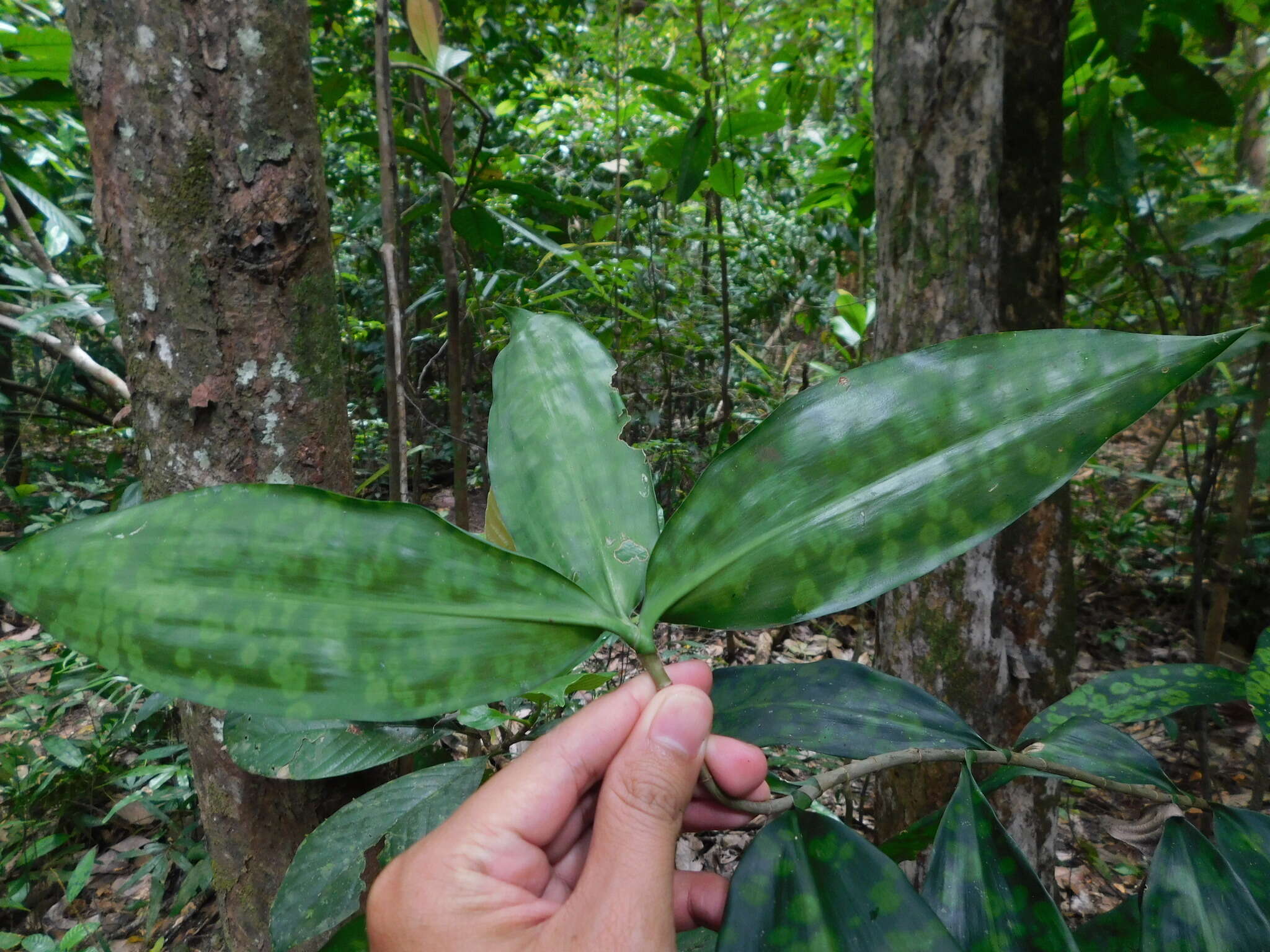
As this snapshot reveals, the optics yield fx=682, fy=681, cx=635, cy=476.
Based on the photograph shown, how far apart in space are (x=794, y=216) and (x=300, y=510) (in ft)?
8.61

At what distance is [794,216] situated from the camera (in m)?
2.69

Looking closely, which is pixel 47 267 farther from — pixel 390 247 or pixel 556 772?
pixel 556 772

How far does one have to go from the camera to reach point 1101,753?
0.54 meters

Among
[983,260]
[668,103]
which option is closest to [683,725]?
[983,260]

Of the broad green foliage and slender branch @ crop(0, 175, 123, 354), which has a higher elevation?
slender branch @ crop(0, 175, 123, 354)

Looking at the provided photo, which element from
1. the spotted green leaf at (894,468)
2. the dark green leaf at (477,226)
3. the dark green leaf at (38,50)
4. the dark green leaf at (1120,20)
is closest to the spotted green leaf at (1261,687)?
the spotted green leaf at (894,468)

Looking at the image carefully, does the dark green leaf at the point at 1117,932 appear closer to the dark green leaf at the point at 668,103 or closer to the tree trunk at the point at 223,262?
the tree trunk at the point at 223,262

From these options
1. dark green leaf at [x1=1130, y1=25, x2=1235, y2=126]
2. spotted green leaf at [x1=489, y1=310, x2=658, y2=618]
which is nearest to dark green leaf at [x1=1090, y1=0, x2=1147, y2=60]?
dark green leaf at [x1=1130, y1=25, x2=1235, y2=126]

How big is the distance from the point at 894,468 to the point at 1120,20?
2.93ft

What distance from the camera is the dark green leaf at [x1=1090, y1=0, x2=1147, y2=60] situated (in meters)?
0.89

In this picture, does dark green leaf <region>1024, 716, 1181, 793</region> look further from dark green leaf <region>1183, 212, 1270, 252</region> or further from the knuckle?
dark green leaf <region>1183, 212, 1270, 252</region>

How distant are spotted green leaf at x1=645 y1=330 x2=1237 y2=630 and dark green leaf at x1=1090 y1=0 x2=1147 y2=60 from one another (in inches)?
30.5

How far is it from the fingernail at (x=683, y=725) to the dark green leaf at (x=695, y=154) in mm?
1182

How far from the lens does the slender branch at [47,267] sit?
4.91ft
